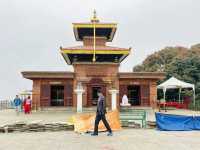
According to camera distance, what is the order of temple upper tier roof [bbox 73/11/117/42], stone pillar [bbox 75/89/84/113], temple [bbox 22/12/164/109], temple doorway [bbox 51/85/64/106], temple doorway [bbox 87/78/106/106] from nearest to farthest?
stone pillar [bbox 75/89/84/113], temple [bbox 22/12/164/109], temple doorway [bbox 87/78/106/106], temple doorway [bbox 51/85/64/106], temple upper tier roof [bbox 73/11/117/42]

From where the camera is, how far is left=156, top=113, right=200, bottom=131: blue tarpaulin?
18172mm

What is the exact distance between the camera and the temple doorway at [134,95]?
120 ft

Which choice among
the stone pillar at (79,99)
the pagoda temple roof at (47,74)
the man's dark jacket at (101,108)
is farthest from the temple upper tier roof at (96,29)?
the man's dark jacket at (101,108)

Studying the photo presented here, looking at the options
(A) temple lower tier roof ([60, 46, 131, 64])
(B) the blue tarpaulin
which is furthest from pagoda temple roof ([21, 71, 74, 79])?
(B) the blue tarpaulin

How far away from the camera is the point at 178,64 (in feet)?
173

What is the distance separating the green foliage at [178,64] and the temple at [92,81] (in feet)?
26.5

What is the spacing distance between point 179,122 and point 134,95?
60.8 ft

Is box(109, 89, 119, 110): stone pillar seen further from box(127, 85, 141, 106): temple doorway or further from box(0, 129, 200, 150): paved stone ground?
box(0, 129, 200, 150): paved stone ground

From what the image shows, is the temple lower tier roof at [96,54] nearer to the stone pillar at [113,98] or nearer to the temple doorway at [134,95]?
the temple doorway at [134,95]

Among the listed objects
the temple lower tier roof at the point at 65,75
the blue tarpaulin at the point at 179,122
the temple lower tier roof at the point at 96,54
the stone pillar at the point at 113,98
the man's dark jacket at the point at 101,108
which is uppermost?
the temple lower tier roof at the point at 96,54

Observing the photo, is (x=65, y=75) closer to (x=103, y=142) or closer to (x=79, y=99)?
(x=79, y=99)

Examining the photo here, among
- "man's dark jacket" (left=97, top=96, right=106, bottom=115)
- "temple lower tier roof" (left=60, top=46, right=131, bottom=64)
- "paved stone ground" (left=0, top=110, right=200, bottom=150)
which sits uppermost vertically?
"temple lower tier roof" (left=60, top=46, right=131, bottom=64)

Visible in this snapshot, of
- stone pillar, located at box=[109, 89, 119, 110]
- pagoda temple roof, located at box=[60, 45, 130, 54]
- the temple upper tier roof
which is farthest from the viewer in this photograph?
the temple upper tier roof

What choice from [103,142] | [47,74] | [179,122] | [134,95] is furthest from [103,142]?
[134,95]
